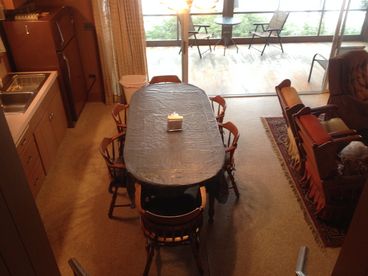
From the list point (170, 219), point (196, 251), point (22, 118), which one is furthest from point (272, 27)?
point (170, 219)

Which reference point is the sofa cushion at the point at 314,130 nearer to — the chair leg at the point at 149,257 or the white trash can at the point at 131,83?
the chair leg at the point at 149,257

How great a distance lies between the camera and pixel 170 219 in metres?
2.07

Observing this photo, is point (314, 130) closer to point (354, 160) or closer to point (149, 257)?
point (354, 160)

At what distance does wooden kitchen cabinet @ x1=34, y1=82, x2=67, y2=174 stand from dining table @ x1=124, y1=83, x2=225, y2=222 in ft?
3.15

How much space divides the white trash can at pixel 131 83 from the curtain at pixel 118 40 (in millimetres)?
139

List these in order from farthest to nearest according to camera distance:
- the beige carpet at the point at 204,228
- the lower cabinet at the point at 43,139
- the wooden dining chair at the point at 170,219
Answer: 1. the lower cabinet at the point at 43,139
2. the beige carpet at the point at 204,228
3. the wooden dining chair at the point at 170,219

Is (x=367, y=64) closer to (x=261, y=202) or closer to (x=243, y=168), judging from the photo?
(x=243, y=168)

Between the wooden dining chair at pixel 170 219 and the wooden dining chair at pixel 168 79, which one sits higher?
the wooden dining chair at pixel 168 79

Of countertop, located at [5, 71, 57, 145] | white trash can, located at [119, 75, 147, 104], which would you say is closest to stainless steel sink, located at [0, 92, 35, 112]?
countertop, located at [5, 71, 57, 145]

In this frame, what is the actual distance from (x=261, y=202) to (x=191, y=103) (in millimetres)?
1194

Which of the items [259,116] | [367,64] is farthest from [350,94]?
[259,116]

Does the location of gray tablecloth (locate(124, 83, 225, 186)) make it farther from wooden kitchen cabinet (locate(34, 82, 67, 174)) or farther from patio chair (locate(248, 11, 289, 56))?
patio chair (locate(248, 11, 289, 56))

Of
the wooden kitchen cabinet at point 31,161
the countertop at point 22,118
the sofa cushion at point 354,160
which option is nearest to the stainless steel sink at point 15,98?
the countertop at point 22,118

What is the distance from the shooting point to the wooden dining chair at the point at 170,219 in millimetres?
2111
